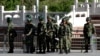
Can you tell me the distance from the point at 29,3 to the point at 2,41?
18767 millimetres

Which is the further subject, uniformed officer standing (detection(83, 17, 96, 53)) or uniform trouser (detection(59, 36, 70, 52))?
uniformed officer standing (detection(83, 17, 96, 53))

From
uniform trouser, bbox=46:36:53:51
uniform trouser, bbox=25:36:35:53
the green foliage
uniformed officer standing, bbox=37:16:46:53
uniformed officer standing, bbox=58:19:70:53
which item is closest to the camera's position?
uniformed officer standing, bbox=58:19:70:53

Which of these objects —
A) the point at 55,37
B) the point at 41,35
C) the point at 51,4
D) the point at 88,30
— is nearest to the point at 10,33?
the point at 41,35

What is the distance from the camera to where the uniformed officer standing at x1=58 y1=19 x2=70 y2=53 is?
30281mm

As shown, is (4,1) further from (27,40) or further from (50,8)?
(27,40)

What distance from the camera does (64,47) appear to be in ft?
99.4

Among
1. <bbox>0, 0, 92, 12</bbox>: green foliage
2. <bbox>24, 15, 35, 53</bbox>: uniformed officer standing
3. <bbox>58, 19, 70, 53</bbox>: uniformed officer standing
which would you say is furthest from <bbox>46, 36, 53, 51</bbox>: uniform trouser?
<bbox>0, 0, 92, 12</bbox>: green foliage

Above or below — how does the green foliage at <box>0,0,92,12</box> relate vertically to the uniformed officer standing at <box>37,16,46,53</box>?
above

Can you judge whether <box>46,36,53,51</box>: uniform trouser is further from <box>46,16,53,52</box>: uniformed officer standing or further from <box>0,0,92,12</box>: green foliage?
<box>0,0,92,12</box>: green foliage

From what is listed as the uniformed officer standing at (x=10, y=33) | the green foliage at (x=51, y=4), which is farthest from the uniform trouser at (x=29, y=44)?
the green foliage at (x=51, y=4)

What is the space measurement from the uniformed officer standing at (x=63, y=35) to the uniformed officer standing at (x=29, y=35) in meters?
1.29

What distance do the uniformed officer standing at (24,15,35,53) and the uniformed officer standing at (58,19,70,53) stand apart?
1294mm

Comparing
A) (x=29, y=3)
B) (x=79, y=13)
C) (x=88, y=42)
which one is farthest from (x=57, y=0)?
(x=88, y=42)

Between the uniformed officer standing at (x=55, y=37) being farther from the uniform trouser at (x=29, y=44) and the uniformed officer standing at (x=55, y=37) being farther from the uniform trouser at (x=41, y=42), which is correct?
the uniform trouser at (x=29, y=44)
